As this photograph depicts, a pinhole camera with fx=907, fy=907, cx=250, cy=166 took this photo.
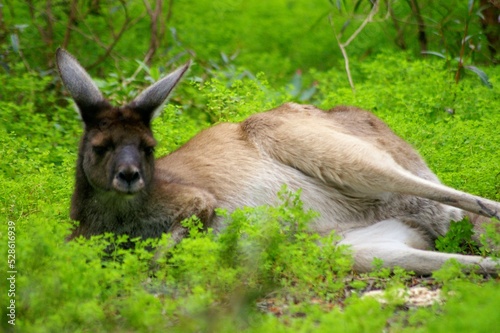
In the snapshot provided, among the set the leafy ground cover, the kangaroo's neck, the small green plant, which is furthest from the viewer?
the small green plant

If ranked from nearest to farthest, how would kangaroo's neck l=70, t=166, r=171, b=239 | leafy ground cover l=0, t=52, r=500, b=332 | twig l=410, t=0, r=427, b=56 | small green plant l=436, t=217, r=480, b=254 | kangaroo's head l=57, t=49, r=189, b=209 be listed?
leafy ground cover l=0, t=52, r=500, b=332
kangaroo's head l=57, t=49, r=189, b=209
kangaroo's neck l=70, t=166, r=171, b=239
small green plant l=436, t=217, r=480, b=254
twig l=410, t=0, r=427, b=56

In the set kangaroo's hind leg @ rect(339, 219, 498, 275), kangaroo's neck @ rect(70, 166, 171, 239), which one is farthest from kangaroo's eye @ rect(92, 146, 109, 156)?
kangaroo's hind leg @ rect(339, 219, 498, 275)

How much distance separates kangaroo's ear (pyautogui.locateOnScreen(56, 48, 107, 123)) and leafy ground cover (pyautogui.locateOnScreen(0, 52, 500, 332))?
2.33ft

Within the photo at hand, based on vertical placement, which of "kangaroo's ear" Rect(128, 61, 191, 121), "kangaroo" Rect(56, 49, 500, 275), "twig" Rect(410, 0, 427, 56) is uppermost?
"kangaroo's ear" Rect(128, 61, 191, 121)

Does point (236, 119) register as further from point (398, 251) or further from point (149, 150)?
point (398, 251)

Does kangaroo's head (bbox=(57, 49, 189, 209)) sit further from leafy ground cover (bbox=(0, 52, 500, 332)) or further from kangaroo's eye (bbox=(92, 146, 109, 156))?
leafy ground cover (bbox=(0, 52, 500, 332))

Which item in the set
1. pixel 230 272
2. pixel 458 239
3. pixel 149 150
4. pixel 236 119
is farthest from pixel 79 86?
A: pixel 458 239

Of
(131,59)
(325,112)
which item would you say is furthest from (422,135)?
(131,59)

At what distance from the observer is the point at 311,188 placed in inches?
251

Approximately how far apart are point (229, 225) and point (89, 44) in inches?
250

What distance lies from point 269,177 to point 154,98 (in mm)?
1023

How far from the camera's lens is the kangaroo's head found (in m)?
5.74

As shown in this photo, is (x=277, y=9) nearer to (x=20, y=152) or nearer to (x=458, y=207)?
(x=20, y=152)

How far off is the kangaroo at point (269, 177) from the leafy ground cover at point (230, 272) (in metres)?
0.21
